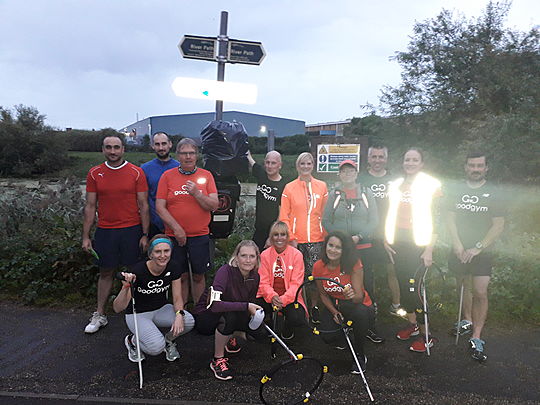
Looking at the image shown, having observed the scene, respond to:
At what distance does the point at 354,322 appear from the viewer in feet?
12.3

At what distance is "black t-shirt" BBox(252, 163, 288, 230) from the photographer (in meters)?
4.59

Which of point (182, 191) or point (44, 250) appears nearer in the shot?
point (182, 191)

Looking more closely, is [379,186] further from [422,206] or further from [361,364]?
[361,364]

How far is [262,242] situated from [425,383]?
2.17 meters

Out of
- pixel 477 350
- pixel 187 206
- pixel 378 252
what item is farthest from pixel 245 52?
pixel 477 350

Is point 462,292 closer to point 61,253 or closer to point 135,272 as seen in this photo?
point 135,272

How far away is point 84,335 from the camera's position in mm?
4398

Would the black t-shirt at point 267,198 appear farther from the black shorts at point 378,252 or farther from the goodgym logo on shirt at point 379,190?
the black shorts at point 378,252

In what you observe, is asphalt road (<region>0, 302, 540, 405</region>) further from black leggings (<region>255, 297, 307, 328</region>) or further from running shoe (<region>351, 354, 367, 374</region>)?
black leggings (<region>255, 297, 307, 328</region>)

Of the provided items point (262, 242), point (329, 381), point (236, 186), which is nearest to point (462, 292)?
point (329, 381)

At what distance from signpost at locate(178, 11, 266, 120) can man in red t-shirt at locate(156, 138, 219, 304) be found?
1.18 m

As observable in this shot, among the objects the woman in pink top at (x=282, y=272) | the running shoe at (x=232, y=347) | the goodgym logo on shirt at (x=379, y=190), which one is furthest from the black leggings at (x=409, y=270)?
the running shoe at (x=232, y=347)

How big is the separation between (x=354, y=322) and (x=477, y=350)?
1232mm

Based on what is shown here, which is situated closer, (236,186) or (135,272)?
(135,272)
